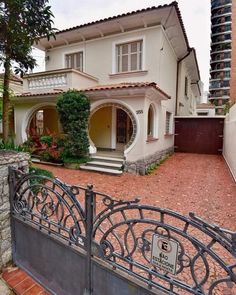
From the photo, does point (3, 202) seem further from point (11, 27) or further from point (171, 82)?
point (171, 82)

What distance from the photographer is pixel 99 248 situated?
6.99 feet

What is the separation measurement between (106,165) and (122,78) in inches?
197

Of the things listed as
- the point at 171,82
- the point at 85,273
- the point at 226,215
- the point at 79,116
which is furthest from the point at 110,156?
the point at 85,273

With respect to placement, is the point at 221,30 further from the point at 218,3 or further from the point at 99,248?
the point at 99,248

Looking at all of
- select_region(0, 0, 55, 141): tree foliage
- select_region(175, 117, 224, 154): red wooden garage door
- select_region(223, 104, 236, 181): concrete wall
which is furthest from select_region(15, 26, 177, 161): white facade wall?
select_region(0, 0, 55, 141): tree foliage

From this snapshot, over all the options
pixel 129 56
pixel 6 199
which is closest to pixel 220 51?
pixel 129 56

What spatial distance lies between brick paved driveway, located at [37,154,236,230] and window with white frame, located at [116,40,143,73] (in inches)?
218

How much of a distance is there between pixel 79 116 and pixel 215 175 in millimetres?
6351

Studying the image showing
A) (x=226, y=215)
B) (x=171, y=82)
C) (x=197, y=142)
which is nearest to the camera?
(x=226, y=215)

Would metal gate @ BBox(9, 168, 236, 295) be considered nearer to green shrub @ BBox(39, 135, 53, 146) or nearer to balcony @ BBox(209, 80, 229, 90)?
green shrub @ BBox(39, 135, 53, 146)

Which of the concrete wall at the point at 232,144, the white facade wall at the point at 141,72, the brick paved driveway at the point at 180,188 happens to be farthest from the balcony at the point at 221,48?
the brick paved driveway at the point at 180,188

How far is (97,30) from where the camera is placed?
36.8ft

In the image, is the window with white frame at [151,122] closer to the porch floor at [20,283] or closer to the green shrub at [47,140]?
the green shrub at [47,140]

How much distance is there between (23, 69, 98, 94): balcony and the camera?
10.4 meters
